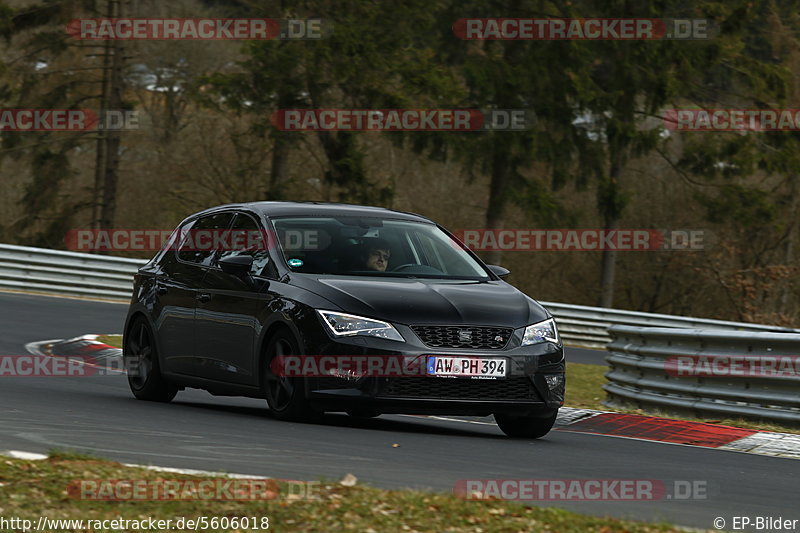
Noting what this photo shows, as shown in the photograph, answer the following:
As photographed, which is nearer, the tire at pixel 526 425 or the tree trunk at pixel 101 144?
the tire at pixel 526 425

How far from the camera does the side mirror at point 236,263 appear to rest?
10.4 metres

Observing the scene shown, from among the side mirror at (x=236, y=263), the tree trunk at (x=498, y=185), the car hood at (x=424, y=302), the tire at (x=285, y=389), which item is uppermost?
the tree trunk at (x=498, y=185)

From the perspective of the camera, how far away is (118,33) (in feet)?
117

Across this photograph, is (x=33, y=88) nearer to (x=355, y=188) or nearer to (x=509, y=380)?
(x=355, y=188)

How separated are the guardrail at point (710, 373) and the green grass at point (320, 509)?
6025 mm

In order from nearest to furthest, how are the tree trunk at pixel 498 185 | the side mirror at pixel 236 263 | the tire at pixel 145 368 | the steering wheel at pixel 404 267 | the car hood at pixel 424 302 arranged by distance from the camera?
1. the car hood at pixel 424 302
2. the side mirror at pixel 236 263
3. the steering wheel at pixel 404 267
4. the tire at pixel 145 368
5. the tree trunk at pixel 498 185

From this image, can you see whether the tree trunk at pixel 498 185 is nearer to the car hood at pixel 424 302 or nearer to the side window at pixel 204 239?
the side window at pixel 204 239

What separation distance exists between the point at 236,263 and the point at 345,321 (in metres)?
1.27

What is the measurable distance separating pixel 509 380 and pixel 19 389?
4494mm

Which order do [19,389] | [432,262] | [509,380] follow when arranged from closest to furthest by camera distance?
1. [509,380]
2. [432,262]
3. [19,389]

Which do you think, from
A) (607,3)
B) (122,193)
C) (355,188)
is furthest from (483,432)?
(122,193)

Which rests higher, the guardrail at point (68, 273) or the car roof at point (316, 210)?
the car roof at point (316, 210)

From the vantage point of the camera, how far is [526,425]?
414 inches

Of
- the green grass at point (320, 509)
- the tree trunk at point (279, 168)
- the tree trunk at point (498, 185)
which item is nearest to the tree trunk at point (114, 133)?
the tree trunk at point (279, 168)
